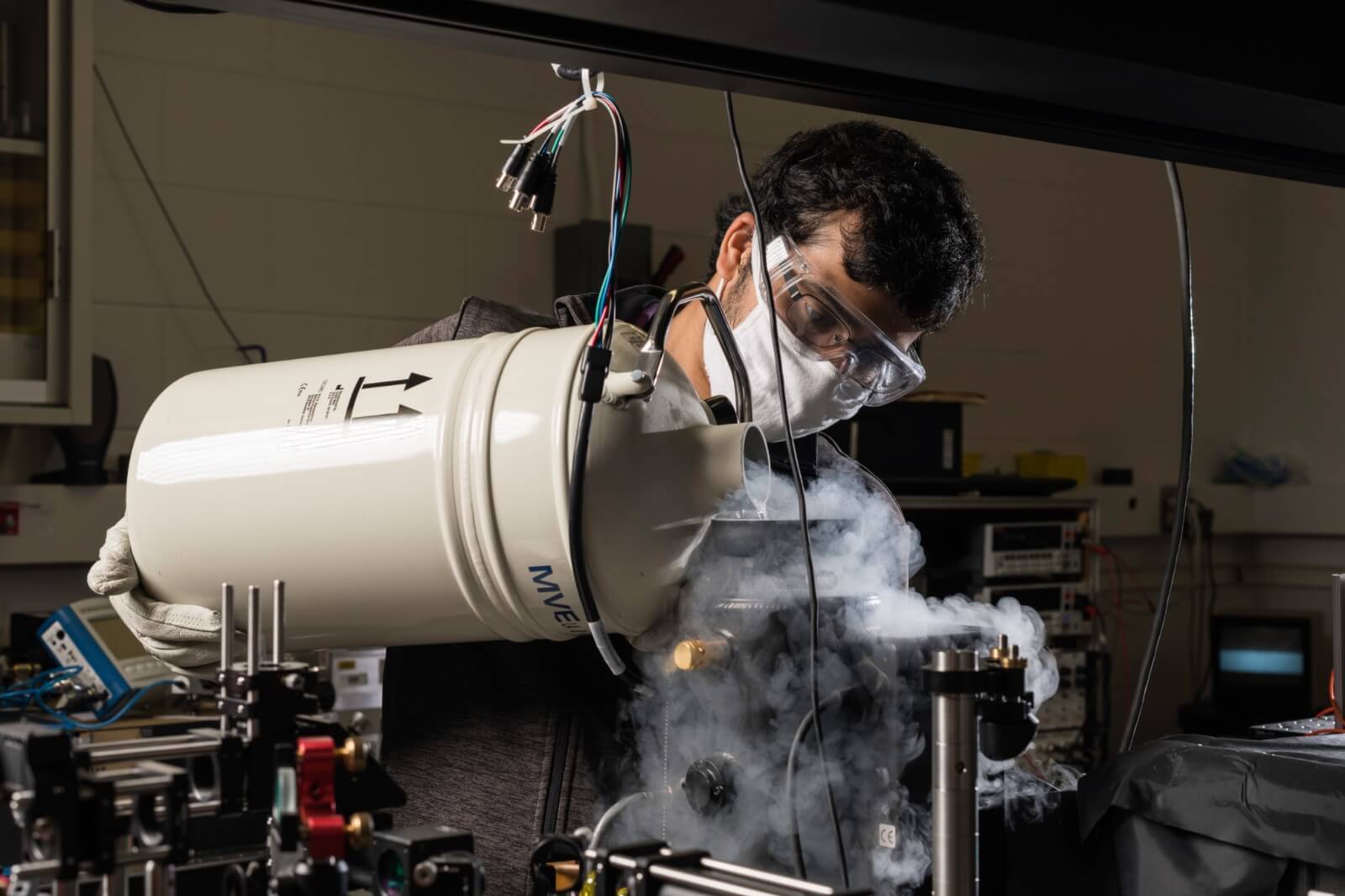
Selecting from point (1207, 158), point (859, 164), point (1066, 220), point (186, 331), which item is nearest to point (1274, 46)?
point (1207, 158)

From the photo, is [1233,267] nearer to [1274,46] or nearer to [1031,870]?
[1031,870]

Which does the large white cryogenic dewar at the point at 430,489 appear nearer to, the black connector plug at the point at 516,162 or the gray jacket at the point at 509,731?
the black connector plug at the point at 516,162

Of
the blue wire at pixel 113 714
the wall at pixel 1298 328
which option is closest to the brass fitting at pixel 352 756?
the blue wire at pixel 113 714

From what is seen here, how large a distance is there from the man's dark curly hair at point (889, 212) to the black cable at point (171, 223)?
202 cm

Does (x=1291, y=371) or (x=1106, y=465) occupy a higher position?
(x=1291, y=371)

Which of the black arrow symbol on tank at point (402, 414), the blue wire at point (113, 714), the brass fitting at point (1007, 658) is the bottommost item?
the blue wire at point (113, 714)

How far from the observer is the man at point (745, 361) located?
137 cm

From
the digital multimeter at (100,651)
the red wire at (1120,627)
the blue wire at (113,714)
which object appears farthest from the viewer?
the red wire at (1120,627)

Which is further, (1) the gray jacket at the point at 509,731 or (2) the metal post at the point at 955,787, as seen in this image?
(1) the gray jacket at the point at 509,731

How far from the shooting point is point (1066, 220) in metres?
4.82

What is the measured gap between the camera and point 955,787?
75 cm

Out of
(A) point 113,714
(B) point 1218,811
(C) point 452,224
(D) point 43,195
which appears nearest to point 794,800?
(B) point 1218,811

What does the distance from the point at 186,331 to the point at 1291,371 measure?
4.32 meters

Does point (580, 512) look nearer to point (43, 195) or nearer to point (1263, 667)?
point (43, 195)
